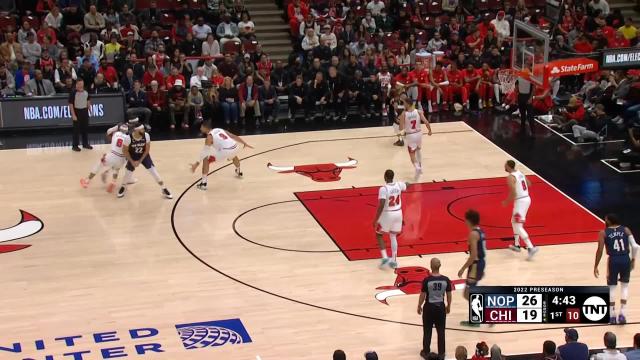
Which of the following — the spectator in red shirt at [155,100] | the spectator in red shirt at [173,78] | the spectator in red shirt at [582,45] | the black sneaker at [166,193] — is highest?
the spectator in red shirt at [582,45]

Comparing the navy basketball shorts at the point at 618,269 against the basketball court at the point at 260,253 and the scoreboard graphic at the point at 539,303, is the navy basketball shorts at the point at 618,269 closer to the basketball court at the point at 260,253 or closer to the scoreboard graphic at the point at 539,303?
the basketball court at the point at 260,253

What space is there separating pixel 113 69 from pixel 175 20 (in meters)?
3.75

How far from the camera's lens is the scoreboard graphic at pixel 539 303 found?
1353 centimetres

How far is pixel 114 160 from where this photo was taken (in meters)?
21.2

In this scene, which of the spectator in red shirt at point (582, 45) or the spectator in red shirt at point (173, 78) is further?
the spectator in red shirt at point (582, 45)

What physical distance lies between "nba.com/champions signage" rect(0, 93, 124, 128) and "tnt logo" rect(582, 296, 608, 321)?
46.4 ft

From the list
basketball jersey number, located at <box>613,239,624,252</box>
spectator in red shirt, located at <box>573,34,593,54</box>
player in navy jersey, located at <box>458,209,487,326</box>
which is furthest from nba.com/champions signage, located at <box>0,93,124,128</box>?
basketball jersey number, located at <box>613,239,624,252</box>

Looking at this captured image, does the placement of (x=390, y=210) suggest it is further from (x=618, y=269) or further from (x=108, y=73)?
(x=108, y=73)

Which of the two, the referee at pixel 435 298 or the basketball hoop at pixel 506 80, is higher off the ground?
the basketball hoop at pixel 506 80

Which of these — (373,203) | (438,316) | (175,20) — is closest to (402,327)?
(438,316)

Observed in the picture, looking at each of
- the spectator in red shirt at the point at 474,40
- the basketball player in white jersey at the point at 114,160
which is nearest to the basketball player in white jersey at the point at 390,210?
the basketball player in white jersey at the point at 114,160

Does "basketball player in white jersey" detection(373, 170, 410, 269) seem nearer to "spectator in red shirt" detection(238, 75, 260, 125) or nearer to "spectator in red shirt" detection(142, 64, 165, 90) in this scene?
"spectator in red shirt" detection(238, 75, 260, 125)

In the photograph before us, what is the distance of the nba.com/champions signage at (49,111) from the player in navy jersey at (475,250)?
496 inches

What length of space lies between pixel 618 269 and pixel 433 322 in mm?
2876
